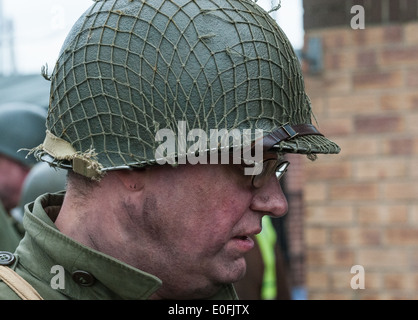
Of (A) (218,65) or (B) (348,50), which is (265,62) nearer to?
(A) (218,65)

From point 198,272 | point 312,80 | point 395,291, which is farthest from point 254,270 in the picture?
point 198,272

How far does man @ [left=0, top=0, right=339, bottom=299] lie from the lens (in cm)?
234

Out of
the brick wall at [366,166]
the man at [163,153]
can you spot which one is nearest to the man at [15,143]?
the brick wall at [366,166]

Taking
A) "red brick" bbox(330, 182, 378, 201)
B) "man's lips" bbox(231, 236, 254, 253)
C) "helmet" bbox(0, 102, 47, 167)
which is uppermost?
"man's lips" bbox(231, 236, 254, 253)

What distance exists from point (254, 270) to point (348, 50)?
5.00ft

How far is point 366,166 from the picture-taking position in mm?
4707

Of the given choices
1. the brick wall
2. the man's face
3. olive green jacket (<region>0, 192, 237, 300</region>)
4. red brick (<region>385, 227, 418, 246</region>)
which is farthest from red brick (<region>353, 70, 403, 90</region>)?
olive green jacket (<region>0, 192, 237, 300</region>)

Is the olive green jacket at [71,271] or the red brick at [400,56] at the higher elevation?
the red brick at [400,56]

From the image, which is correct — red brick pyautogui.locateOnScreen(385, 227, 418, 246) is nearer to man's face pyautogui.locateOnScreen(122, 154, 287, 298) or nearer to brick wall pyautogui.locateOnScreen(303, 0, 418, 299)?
brick wall pyautogui.locateOnScreen(303, 0, 418, 299)

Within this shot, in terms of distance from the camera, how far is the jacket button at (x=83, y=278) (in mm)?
2293

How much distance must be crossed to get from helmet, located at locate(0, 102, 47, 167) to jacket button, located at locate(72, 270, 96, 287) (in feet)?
11.6

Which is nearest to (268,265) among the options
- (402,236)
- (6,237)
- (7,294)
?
(402,236)

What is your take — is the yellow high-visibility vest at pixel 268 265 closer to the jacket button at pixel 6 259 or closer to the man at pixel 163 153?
the man at pixel 163 153

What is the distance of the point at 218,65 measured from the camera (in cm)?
237
